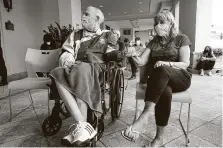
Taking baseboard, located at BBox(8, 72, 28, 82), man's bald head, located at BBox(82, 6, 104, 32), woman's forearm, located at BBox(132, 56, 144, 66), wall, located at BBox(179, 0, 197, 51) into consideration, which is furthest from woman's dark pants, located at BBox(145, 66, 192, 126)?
wall, located at BBox(179, 0, 197, 51)

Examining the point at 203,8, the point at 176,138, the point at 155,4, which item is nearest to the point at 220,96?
the point at 176,138

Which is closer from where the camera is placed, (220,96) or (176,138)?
(176,138)

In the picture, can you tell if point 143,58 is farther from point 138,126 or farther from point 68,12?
point 68,12

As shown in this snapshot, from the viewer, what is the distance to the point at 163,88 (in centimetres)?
140

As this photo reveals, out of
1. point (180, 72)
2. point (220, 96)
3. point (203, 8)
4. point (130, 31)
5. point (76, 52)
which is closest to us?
point (180, 72)

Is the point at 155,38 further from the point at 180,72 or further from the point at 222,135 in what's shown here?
the point at 222,135

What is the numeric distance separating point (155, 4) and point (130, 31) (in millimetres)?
12773

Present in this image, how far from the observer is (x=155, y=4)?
9.80 meters

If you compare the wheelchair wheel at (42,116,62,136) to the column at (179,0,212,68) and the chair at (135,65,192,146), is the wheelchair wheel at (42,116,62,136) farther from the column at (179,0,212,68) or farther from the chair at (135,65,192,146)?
the column at (179,0,212,68)

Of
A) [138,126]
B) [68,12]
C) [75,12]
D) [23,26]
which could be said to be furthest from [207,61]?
[23,26]

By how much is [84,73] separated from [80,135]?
442 millimetres

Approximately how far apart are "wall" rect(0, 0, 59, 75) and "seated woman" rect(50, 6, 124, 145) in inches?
140

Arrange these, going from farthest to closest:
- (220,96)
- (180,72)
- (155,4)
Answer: (155,4) → (220,96) → (180,72)

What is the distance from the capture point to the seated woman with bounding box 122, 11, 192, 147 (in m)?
1.38
